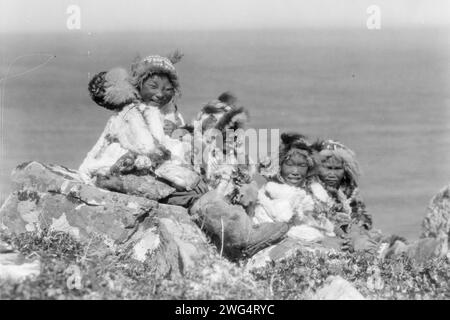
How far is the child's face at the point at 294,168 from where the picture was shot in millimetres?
9859

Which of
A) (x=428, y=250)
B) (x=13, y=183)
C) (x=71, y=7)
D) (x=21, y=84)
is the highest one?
(x=71, y=7)

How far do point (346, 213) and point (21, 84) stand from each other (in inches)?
125

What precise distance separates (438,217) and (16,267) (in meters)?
3.43

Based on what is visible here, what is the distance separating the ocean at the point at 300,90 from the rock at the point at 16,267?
154 cm

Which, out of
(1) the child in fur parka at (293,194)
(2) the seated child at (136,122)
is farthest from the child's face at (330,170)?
(2) the seated child at (136,122)

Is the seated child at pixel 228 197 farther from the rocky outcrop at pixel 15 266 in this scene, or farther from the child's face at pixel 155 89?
the rocky outcrop at pixel 15 266

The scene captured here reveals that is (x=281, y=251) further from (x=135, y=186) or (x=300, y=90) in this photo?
(x=300, y=90)

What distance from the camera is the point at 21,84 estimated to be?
34.7 feet

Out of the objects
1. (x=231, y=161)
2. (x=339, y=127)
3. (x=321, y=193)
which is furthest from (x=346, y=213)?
(x=339, y=127)

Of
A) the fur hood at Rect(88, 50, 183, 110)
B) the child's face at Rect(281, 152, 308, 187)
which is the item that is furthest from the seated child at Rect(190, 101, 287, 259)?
the fur hood at Rect(88, 50, 183, 110)

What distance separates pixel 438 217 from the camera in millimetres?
9469

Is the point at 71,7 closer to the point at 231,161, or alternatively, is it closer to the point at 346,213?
the point at 231,161

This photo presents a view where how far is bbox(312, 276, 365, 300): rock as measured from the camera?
329 inches

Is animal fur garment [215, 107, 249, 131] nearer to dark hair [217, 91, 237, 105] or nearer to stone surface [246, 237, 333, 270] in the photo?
dark hair [217, 91, 237, 105]
